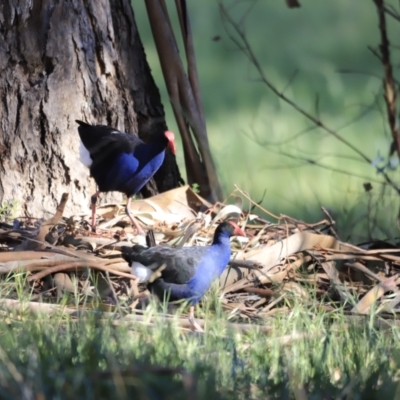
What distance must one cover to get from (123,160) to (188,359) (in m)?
2.49

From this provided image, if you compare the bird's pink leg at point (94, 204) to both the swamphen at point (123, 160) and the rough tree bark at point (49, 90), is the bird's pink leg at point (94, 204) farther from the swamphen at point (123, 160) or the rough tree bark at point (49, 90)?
the rough tree bark at point (49, 90)

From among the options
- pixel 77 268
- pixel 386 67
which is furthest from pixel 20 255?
pixel 386 67

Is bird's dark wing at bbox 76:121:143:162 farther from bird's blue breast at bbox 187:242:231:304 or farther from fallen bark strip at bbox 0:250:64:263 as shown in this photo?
bird's blue breast at bbox 187:242:231:304

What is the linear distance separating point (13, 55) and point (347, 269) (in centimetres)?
208

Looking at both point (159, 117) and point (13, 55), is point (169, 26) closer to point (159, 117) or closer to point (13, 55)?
point (159, 117)

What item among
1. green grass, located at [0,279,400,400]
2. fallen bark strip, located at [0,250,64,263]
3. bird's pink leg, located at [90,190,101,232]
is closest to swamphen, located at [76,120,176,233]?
bird's pink leg, located at [90,190,101,232]

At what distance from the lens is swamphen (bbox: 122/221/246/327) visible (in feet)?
13.6

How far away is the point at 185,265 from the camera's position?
4.17m

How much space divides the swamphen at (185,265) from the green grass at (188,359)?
0.61 meters

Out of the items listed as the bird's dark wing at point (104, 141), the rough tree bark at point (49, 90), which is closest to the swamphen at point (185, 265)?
the bird's dark wing at point (104, 141)

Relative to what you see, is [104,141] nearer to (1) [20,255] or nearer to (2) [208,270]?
(1) [20,255]

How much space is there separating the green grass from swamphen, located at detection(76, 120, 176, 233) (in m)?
1.81

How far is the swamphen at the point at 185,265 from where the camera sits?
4.15 metres

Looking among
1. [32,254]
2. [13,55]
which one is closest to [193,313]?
[32,254]
